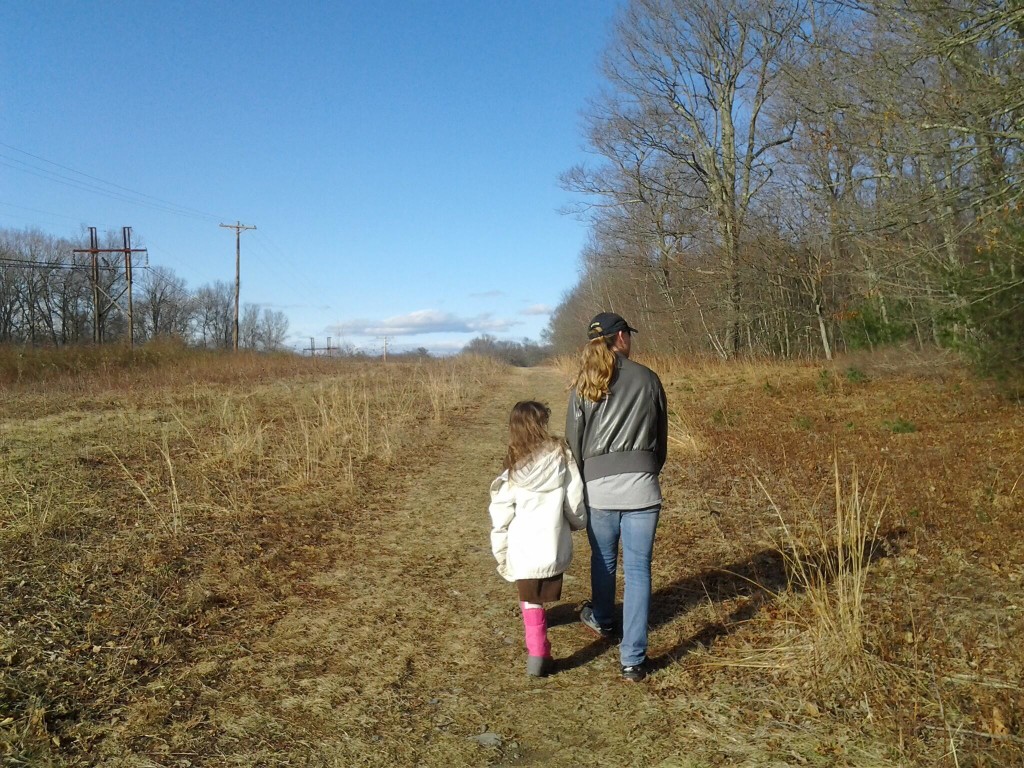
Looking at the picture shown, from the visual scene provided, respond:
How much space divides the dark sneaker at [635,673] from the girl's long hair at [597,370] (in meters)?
1.42

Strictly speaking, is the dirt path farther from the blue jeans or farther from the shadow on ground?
the blue jeans

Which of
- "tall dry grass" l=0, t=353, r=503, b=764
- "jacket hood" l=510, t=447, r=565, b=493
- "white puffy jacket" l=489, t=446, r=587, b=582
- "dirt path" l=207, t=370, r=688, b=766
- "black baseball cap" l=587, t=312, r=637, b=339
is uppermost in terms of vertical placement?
"black baseball cap" l=587, t=312, r=637, b=339

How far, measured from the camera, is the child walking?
13.0 ft

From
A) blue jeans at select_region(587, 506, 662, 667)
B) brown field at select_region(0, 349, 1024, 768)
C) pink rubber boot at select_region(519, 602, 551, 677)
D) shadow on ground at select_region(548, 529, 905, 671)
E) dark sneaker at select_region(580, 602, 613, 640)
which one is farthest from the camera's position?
dark sneaker at select_region(580, 602, 613, 640)

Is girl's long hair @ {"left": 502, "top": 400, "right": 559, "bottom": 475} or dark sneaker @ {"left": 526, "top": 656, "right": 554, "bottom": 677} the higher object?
girl's long hair @ {"left": 502, "top": 400, "right": 559, "bottom": 475}

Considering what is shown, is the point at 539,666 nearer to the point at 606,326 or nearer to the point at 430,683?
the point at 430,683

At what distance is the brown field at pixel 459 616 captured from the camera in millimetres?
3311

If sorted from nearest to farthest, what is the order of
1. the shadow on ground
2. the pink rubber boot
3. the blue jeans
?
the blue jeans → the pink rubber boot → the shadow on ground

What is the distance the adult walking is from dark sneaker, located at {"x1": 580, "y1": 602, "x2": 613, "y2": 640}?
490mm

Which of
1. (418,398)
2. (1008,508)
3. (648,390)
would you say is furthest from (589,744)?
(418,398)

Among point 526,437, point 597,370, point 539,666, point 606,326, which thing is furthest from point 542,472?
point 539,666

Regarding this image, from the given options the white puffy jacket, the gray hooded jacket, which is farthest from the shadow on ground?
the gray hooded jacket

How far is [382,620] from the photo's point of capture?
4898mm

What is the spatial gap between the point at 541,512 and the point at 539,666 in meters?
0.83
